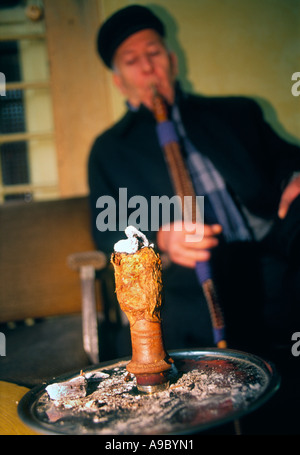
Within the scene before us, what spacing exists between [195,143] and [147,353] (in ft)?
4.63

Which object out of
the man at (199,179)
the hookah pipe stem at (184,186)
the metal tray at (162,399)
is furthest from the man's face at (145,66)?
the metal tray at (162,399)

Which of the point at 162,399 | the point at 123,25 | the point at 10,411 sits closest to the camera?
the point at 162,399

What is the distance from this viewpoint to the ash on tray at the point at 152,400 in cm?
65

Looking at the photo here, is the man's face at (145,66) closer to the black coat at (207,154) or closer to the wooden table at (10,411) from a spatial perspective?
the black coat at (207,154)

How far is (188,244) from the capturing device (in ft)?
4.63

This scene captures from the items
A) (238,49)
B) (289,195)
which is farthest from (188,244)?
(238,49)

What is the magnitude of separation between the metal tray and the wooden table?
0.18 ft

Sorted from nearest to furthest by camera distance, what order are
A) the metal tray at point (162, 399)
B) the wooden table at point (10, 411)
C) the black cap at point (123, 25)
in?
the metal tray at point (162, 399) → the wooden table at point (10, 411) → the black cap at point (123, 25)

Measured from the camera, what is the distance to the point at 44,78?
8.89ft

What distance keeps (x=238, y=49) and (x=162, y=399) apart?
245cm

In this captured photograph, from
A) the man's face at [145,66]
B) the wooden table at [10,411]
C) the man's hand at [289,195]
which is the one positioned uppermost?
the man's face at [145,66]

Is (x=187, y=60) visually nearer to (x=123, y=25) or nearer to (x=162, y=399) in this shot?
(x=123, y=25)
